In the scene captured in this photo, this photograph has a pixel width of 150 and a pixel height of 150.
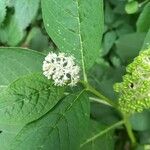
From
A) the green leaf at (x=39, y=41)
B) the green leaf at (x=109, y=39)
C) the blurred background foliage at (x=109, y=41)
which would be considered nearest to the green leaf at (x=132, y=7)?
the blurred background foliage at (x=109, y=41)

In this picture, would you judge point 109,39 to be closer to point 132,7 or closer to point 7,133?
point 132,7

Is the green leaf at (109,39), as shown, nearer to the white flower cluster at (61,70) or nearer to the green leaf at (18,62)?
the green leaf at (18,62)

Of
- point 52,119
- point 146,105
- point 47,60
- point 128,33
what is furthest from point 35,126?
point 128,33

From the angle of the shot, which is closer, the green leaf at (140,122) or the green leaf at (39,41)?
the green leaf at (140,122)

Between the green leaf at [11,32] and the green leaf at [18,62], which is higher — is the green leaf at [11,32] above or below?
above

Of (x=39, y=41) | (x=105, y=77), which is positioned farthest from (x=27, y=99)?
(x=39, y=41)

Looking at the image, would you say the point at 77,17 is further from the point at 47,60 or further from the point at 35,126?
the point at 35,126
